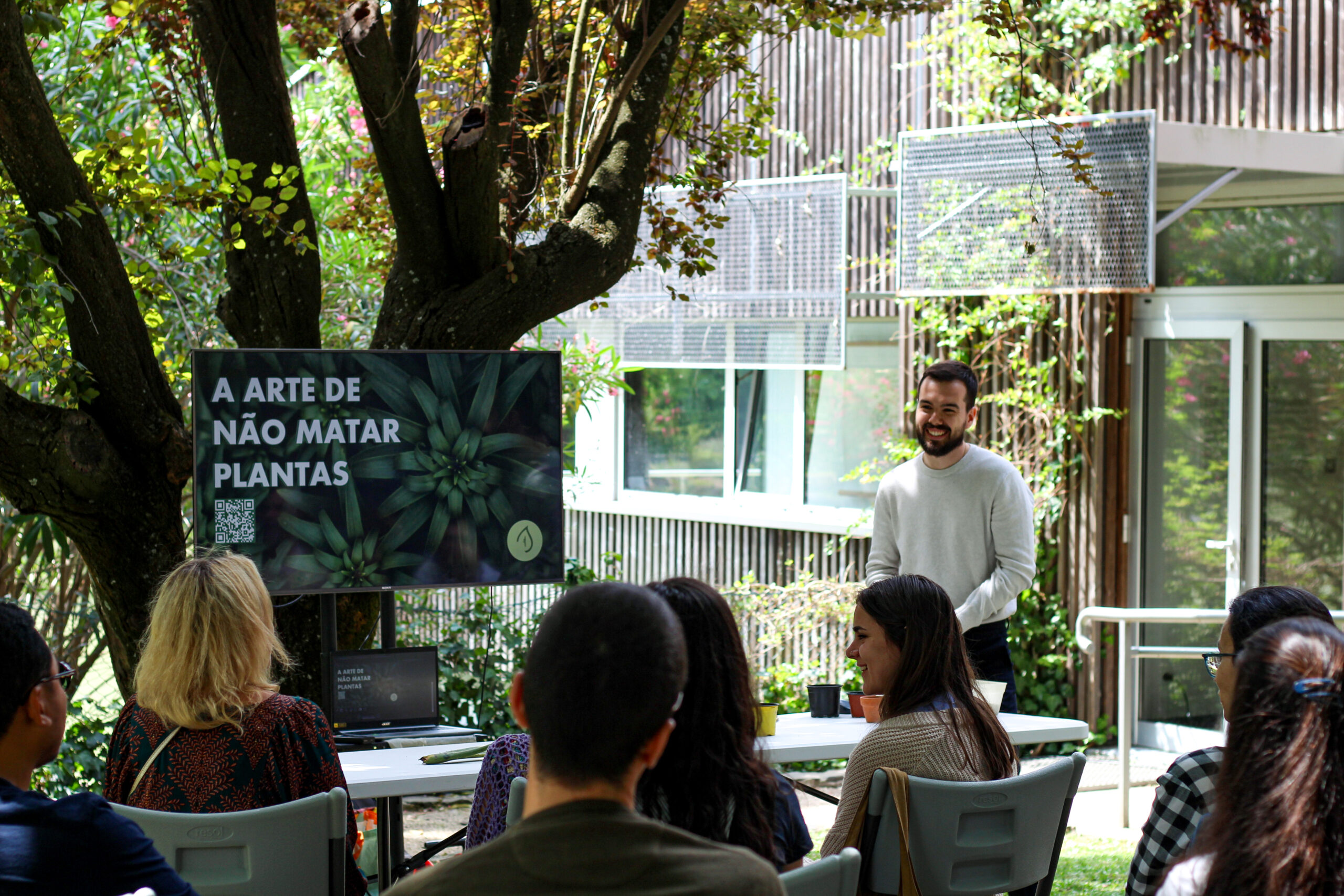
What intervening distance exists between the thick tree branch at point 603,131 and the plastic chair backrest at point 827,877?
308 cm

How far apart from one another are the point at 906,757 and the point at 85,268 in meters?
2.75

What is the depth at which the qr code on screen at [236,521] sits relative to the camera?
4.12 m

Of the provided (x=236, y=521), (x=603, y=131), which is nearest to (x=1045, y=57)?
(x=603, y=131)

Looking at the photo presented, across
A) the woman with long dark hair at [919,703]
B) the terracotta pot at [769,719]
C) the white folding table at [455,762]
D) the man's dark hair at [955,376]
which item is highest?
the man's dark hair at [955,376]

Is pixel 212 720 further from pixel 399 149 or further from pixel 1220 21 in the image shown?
pixel 1220 21

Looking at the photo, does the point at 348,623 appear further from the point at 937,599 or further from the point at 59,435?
the point at 937,599

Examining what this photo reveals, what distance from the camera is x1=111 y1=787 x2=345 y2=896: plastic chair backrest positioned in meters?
2.58

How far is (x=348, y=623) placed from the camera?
194 inches

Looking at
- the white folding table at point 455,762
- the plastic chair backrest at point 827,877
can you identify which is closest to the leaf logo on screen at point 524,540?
the white folding table at point 455,762

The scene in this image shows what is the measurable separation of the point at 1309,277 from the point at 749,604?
356 cm

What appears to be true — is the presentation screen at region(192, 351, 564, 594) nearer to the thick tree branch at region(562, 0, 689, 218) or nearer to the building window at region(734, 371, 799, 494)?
the thick tree branch at region(562, 0, 689, 218)

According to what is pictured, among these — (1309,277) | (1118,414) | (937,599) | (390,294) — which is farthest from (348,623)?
(1309,277)

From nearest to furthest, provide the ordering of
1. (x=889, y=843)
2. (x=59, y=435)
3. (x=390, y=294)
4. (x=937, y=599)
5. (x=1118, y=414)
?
(x=889, y=843), (x=937, y=599), (x=59, y=435), (x=390, y=294), (x=1118, y=414)

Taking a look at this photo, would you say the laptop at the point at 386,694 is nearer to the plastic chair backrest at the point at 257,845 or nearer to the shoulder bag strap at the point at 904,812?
the plastic chair backrest at the point at 257,845
